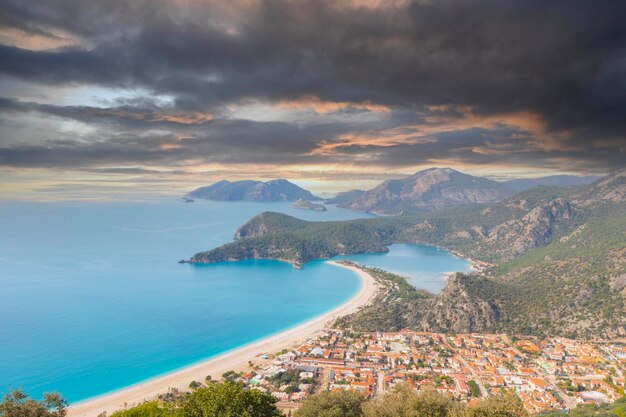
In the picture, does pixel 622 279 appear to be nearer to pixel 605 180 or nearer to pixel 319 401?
pixel 319 401

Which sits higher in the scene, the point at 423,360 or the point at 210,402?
the point at 210,402

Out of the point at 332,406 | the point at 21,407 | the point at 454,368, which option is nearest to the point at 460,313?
the point at 454,368

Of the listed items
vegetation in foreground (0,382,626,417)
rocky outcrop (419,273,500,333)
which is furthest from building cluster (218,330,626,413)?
vegetation in foreground (0,382,626,417)

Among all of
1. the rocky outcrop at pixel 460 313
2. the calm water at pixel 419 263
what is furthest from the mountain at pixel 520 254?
the calm water at pixel 419 263

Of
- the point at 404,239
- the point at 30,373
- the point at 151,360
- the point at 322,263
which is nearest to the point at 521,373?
the point at 151,360

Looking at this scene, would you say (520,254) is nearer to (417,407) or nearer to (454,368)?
(454,368)

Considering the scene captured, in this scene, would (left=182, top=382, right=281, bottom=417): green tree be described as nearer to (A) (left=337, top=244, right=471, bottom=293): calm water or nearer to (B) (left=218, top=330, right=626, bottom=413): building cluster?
(B) (left=218, top=330, right=626, bottom=413): building cluster

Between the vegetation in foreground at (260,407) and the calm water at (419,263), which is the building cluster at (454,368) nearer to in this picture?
the vegetation in foreground at (260,407)
